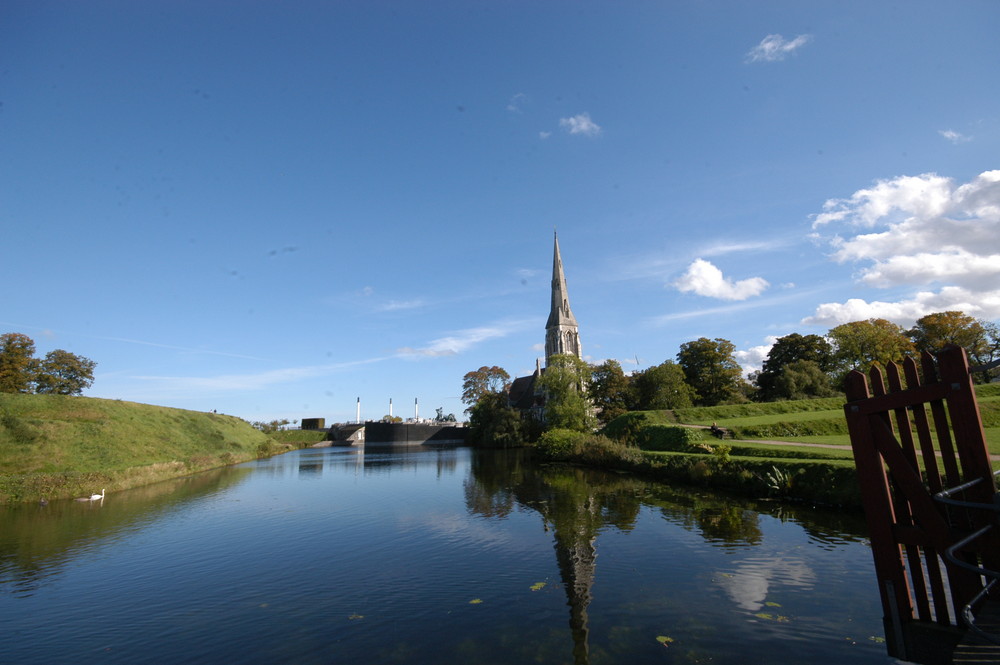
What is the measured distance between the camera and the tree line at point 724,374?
2158 inches

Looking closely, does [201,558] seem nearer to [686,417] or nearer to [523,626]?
[523,626]

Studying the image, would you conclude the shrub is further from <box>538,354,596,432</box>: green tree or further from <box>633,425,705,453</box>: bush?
<box>538,354,596,432</box>: green tree

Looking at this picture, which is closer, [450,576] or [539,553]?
[450,576]

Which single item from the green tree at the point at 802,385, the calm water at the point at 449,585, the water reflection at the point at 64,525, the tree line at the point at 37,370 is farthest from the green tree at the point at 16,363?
the green tree at the point at 802,385

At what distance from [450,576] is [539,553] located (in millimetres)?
3080

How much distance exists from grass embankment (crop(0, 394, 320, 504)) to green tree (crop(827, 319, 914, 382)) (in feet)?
223

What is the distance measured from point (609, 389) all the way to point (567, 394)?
16319 mm

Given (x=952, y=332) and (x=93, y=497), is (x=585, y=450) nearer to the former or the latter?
(x=93, y=497)

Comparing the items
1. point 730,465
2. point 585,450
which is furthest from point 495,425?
point 730,465

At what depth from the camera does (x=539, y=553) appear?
1479 cm

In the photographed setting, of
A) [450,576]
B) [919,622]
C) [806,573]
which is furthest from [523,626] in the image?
[806,573]

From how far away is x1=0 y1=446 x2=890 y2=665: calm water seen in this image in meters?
8.92

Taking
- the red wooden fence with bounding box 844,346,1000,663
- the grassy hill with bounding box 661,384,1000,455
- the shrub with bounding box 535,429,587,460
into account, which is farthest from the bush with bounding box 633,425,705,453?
the red wooden fence with bounding box 844,346,1000,663

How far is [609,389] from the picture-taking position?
6850cm
